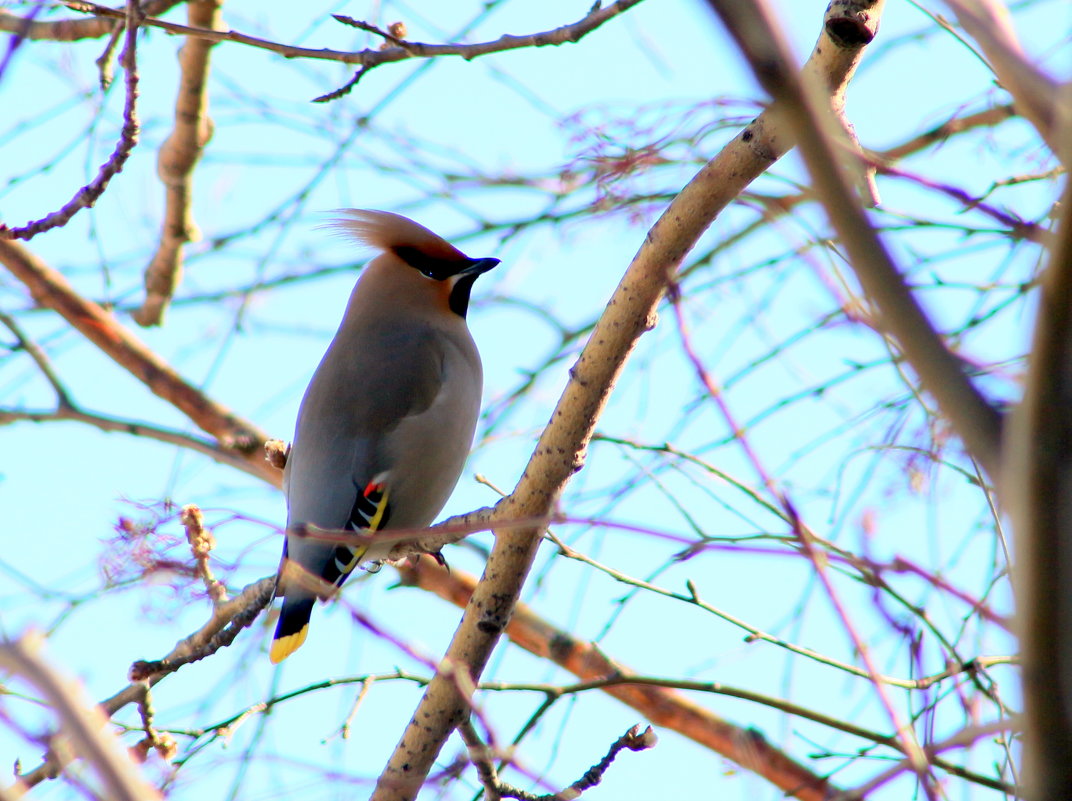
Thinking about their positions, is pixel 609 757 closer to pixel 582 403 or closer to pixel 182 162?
pixel 582 403

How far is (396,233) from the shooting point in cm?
459

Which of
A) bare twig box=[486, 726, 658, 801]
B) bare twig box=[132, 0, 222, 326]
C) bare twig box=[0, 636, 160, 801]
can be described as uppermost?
bare twig box=[132, 0, 222, 326]

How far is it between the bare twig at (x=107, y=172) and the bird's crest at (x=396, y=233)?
76.7 inches

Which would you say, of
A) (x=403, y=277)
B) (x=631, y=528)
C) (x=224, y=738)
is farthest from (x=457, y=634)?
(x=403, y=277)

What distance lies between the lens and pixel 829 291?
3.52ft

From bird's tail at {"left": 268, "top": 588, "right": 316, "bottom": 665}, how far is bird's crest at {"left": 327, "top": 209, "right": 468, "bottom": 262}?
5.33 feet

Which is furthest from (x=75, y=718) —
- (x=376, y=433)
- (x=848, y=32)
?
(x=376, y=433)

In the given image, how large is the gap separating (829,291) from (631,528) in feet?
0.88

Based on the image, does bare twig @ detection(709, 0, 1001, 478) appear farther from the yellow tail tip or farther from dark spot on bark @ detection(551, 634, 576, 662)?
dark spot on bark @ detection(551, 634, 576, 662)

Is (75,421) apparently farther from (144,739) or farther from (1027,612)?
(1027,612)

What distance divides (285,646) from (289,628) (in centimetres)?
5

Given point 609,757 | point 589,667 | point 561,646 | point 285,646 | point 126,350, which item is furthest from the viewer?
point 126,350

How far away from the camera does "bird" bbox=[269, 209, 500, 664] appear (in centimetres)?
343

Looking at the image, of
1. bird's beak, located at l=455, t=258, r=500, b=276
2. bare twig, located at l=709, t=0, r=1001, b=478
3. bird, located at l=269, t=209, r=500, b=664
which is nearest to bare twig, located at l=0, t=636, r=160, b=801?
bare twig, located at l=709, t=0, r=1001, b=478
